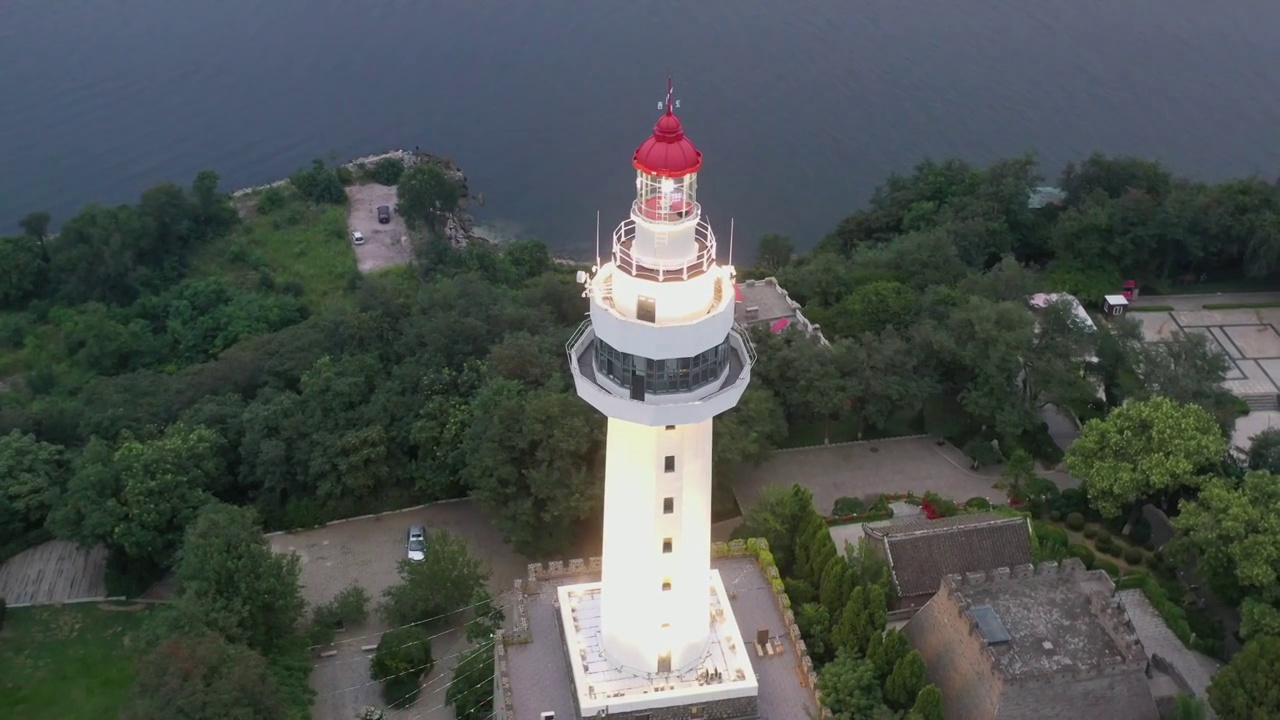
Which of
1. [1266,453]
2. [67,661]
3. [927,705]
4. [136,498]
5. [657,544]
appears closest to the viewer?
[657,544]

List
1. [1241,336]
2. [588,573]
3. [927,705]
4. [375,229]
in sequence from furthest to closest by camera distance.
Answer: [375,229] → [1241,336] → [588,573] → [927,705]

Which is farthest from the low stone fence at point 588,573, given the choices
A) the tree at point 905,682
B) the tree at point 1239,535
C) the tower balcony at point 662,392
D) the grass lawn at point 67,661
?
the tree at point 1239,535

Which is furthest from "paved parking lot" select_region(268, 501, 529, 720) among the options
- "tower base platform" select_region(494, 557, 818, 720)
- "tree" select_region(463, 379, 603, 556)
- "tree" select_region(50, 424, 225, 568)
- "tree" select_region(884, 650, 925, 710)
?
"tree" select_region(884, 650, 925, 710)

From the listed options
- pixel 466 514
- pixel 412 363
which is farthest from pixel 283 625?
pixel 412 363

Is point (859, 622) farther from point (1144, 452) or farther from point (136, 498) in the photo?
point (136, 498)

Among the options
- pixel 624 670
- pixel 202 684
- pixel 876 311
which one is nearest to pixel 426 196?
pixel 876 311

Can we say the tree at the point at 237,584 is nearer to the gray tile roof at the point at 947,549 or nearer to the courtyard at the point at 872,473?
the courtyard at the point at 872,473

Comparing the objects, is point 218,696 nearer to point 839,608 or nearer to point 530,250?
point 839,608
